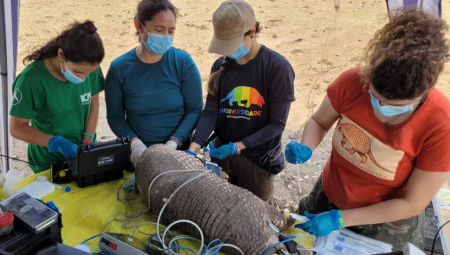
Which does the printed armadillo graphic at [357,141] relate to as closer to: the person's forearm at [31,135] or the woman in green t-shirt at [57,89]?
the woman in green t-shirt at [57,89]

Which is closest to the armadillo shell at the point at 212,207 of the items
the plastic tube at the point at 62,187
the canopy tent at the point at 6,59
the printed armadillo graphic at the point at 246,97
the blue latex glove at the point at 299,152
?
the blue latex glove at the point at 299,152

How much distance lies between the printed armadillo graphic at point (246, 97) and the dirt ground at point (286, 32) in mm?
2278

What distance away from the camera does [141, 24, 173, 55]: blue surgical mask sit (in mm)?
2482

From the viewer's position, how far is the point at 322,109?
2.09 m

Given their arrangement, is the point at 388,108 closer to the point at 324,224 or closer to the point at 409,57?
the point at 409,57

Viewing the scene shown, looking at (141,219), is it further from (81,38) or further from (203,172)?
(81,38)

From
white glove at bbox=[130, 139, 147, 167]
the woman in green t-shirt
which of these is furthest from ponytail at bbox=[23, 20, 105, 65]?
white glove at bbox=[130, 139, 147, 167]

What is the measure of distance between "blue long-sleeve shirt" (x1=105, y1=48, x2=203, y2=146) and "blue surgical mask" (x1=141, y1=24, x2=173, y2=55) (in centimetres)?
8

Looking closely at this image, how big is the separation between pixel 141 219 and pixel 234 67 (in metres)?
1.12

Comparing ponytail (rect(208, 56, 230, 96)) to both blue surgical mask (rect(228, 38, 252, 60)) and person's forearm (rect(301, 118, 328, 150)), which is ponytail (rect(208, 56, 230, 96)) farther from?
person's forearm (rect(301, 118, 328, 150))

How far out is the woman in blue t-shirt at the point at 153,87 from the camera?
251 centimetres

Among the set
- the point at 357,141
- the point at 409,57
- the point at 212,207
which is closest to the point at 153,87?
the point at 212,207

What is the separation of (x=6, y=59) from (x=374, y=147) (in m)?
2.98

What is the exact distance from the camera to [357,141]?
1.84 meters
